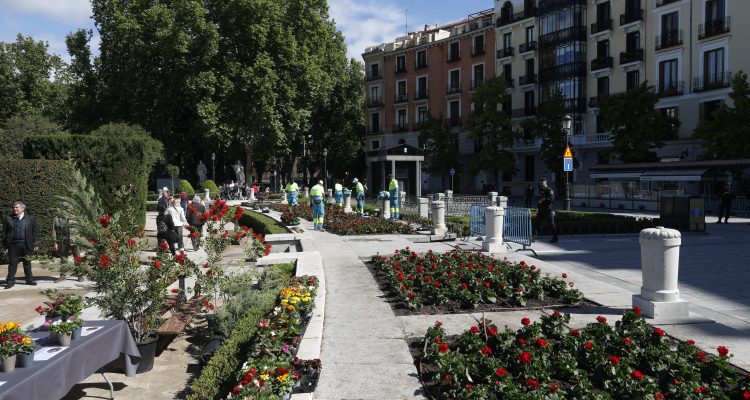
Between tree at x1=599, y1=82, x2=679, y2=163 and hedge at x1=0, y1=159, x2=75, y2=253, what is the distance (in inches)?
1305

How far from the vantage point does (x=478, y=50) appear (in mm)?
55219

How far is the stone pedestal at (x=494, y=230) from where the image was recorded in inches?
527

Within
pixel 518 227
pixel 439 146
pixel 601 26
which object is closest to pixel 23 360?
pixel 518 227

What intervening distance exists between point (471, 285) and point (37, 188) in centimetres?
1301

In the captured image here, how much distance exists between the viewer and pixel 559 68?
4681 cm

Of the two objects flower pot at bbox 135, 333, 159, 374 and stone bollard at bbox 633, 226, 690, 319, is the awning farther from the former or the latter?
flower pot at bbox 135, 333, 159, 374

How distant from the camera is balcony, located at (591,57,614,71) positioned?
43.1 metres

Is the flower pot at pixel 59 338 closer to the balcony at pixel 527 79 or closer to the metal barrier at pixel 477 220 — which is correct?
the metal barrier at pixel 477 220

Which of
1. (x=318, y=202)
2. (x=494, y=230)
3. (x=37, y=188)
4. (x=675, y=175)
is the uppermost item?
(x=675, y=175)

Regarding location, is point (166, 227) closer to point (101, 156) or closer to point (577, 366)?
point (101, 156)

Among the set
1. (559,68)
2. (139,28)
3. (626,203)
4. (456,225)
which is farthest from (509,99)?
(456,225)

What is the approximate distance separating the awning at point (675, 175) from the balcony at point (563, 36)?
17659mm

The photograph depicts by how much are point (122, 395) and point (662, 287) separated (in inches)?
269

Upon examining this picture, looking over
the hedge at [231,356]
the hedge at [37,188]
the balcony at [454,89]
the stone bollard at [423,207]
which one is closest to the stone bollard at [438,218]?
the stone bollard at [423,207]
